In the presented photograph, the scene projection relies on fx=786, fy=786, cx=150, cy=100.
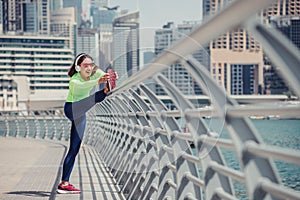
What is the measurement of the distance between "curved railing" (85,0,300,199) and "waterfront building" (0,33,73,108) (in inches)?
5766

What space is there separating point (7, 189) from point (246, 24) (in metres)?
6.55

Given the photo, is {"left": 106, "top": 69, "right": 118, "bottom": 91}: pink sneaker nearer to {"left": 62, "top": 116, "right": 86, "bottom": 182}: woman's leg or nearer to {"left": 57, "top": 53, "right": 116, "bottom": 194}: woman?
{"left": 57, "top": 53, "right": 116, "bottom": 194}: woman

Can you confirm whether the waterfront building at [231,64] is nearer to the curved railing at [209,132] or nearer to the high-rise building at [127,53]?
the curved railing at [209,132]

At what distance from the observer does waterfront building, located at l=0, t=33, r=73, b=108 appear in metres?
155

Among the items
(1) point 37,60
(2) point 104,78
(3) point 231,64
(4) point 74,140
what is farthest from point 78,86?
(1) point 37,60

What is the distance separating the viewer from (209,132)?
12.0 ft

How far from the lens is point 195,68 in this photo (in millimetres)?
3504

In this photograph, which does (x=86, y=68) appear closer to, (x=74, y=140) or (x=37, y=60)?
(x=74, y=140)

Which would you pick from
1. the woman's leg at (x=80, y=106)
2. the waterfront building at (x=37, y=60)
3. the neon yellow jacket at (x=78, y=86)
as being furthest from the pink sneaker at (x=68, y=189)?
the waterfront building at (x=37, y=60)

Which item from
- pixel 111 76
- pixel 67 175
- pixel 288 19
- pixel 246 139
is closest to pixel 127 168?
pixel 67 175

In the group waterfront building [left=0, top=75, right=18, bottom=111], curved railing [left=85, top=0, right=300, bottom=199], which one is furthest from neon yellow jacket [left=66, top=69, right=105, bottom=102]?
waterfront building [left=0, top=75, right=18, bottom=111]

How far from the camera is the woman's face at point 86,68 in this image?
784 cm

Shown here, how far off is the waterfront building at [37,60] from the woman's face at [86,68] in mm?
144315

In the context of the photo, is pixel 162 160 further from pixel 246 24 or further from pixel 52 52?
pixel 52 52
